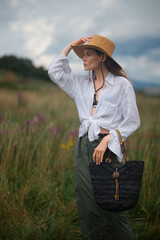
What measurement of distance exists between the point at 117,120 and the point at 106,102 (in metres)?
0.20

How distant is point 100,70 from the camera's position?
2.05 metres

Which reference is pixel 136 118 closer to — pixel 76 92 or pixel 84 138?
pixel 84 138

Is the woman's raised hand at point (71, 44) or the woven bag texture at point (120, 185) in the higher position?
the woman's raised hand at point (71, 44)

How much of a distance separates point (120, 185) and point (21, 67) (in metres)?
26.5

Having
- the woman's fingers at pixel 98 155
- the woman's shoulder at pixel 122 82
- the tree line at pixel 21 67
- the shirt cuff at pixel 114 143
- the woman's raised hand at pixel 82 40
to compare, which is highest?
the tree line at pixel 21 67

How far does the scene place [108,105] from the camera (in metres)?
1.88

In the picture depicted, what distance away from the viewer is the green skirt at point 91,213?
6.20 ft

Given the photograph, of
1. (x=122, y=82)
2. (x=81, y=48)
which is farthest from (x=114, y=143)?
(x=81, y=48)

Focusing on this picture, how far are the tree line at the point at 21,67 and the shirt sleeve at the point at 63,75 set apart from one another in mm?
24807

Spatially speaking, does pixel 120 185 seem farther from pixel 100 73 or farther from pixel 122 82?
pixel 100 73

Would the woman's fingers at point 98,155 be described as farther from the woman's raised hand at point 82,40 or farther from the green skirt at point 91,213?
the woman's raised hand at point 82,40

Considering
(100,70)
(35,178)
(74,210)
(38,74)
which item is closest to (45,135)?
(35,178)

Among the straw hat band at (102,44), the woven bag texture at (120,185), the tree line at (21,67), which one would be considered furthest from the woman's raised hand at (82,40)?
the tree line at (21,67)

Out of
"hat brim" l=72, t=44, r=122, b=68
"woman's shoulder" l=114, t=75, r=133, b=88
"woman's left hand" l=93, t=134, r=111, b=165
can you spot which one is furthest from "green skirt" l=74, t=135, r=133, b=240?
"hat brim" l=72, t=44, r=122, b=68
